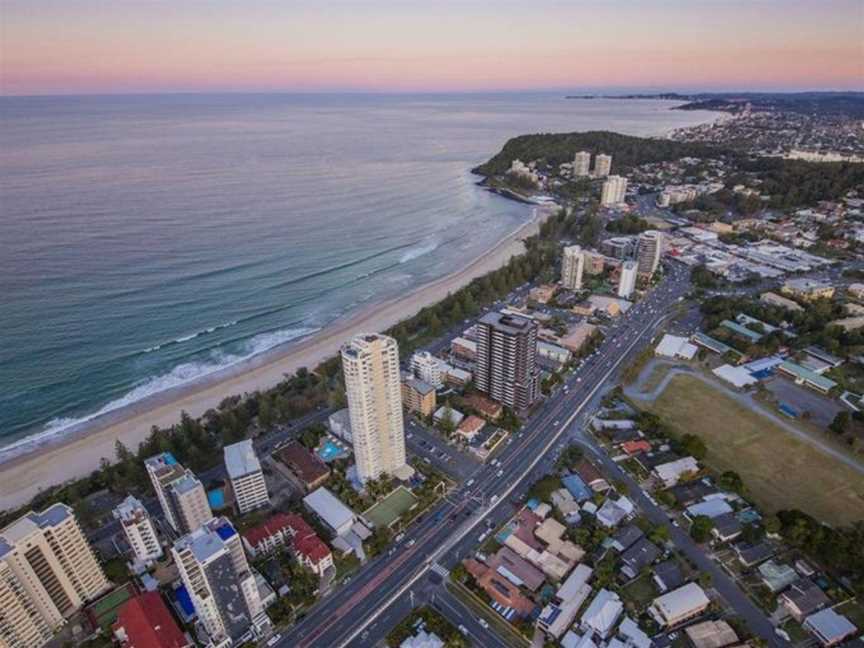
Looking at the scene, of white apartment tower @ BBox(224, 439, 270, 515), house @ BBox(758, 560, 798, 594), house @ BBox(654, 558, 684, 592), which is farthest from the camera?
white apartment tower @ BBox(224, 439, 270, 515)

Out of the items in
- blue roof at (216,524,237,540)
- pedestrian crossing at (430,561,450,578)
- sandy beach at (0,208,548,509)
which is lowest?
sandy beach at (0,208,548,509)

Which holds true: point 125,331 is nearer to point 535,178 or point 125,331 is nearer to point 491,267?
point 491,267

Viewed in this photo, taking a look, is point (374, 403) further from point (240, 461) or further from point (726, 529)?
point (726, 529)

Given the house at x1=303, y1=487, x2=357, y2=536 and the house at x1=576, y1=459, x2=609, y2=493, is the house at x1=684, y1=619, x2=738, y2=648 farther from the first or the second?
the house at x1=303, y1=487, x2=357, y2=536

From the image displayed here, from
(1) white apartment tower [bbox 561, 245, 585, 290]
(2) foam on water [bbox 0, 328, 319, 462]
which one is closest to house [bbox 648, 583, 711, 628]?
(2) foam on water [bbox 0, 328, 319, 462]

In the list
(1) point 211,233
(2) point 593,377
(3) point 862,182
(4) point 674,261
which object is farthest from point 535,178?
(2) point 593,377

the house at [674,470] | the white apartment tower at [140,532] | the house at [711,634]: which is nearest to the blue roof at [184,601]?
the white apartment tower at [140,532]

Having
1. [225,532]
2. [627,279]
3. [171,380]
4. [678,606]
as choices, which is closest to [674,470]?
[678,606]
